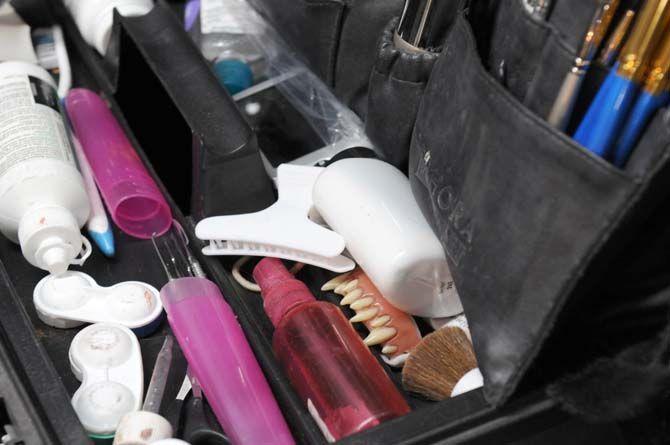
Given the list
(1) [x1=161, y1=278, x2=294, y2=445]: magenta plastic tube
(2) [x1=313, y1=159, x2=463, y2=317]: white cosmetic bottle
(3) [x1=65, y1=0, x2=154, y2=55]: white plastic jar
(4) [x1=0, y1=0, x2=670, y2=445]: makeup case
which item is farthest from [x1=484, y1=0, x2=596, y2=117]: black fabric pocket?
(3) [x1=65, y1=0, x2=154, y2=55]: white plastic jar

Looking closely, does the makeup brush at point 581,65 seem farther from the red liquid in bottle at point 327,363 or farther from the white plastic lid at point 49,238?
the white plastic lid at point 49,238

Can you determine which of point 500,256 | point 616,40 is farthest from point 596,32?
point 500,256

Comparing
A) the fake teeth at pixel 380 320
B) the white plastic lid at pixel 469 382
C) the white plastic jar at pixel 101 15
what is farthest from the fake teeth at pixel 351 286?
the white plastic jar at pixel 101 15

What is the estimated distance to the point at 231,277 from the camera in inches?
21.9

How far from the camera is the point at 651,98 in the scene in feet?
1.24

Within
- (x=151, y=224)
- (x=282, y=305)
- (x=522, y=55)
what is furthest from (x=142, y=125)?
(x=522, y=55)

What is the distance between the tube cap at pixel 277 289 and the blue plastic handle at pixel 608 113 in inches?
8.0

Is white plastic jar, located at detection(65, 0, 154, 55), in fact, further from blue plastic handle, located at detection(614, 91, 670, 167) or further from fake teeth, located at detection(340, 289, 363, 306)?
blue plastic handle, located at detection(614, 91, 670, 167)

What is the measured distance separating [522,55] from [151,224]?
11.7 inches

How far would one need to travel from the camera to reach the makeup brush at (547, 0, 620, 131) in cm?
39

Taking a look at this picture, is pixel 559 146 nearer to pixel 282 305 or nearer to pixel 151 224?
pixel 282 305

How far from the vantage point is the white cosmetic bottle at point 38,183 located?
522 millimetres

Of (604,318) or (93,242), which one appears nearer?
(604,318)

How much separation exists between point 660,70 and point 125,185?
0.37 m
